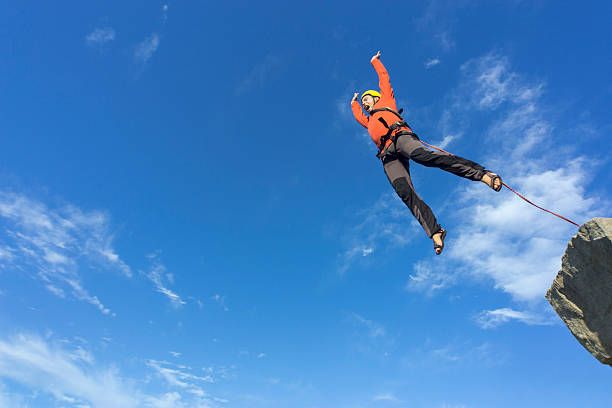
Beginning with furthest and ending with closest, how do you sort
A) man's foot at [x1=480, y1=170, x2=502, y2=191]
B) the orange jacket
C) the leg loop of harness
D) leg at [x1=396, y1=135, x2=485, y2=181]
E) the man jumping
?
the orange jacket < the leg loop of harness < the man jumping < leg at [x1=396, y1=135, x2=485, y2=181] < man's foot at [x1=480, y1=170, x2=502, y2=191]

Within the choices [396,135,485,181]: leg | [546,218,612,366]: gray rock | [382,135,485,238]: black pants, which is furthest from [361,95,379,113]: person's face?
[546,218,612,366]: gray rock

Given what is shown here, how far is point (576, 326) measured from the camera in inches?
226

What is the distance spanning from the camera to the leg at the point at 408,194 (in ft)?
20.5

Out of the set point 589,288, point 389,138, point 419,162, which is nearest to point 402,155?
point 389,138

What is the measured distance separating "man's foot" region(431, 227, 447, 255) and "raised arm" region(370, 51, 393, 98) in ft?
11.5

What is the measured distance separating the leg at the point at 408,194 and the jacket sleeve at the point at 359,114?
1542 millimetres

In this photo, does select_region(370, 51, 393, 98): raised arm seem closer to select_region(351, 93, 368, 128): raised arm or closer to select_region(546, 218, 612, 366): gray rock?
select_region(351, 93, 368, 128): raised arm

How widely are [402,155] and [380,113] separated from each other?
1.08m

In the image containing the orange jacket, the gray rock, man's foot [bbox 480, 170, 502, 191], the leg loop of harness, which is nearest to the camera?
the gray rock

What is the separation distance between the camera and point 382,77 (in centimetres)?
832

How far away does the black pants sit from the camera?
586 cm

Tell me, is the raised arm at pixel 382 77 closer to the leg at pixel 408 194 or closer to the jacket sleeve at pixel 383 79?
the jacket sleeve at pixel 383 79

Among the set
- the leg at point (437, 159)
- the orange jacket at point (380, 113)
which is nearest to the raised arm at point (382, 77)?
the orange jacket at point (380, 113)

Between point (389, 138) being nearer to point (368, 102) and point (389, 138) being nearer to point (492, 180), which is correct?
point (368, 102)
